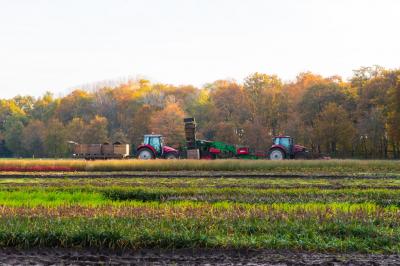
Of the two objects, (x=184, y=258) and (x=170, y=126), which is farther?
(x=170, y=126)

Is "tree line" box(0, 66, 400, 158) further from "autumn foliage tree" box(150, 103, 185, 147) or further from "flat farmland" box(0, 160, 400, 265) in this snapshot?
"flat farmland" box(0, 160, 400, 265)

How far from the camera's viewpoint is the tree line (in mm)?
61031

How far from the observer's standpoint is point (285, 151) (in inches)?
1815

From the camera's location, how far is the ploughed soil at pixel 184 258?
32.3 feet

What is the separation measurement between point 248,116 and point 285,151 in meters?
28.3

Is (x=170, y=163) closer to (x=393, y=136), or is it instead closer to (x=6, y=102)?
(x=393, y=136)

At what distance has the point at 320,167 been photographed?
1426 inches

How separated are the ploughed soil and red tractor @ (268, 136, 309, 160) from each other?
3561 cm

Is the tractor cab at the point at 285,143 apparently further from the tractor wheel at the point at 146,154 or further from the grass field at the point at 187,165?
the tractor wheel at the point at 146,154

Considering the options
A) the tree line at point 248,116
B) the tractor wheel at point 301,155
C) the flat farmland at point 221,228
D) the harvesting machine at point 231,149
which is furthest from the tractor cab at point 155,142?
the flat farmland at point 221,228

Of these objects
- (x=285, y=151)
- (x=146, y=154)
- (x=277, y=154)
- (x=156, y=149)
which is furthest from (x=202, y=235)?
(x=156, y=149)

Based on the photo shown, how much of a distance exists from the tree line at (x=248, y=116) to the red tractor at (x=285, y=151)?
13.7m

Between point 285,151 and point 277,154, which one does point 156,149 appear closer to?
point 277,154

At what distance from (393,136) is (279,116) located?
2089 cm
